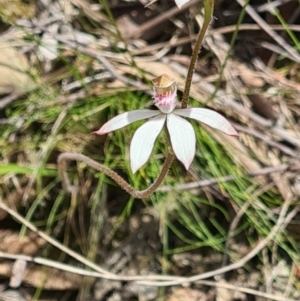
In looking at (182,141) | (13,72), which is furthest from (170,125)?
(13,72)

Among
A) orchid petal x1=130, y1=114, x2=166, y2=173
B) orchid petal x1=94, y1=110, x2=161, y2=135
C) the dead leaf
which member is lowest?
orchid petal x1=130, y1=114, x2=166, y2=173

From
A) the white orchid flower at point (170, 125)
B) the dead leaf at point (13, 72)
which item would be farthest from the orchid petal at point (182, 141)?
the dead leaf at point (13, 72)

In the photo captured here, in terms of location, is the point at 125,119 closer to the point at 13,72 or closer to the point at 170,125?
the point at 170,125

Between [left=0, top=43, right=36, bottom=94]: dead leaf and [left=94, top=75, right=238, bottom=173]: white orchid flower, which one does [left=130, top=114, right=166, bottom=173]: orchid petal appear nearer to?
[left=94, top=75, right=238, bottom=173]: white orchid flower

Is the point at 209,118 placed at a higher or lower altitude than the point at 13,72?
lower

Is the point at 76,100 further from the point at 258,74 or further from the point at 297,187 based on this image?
the point at 297,187

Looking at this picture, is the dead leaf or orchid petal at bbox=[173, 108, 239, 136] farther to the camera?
the dead leaf

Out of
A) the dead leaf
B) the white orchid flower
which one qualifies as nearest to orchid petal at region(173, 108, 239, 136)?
the white orchid flower
